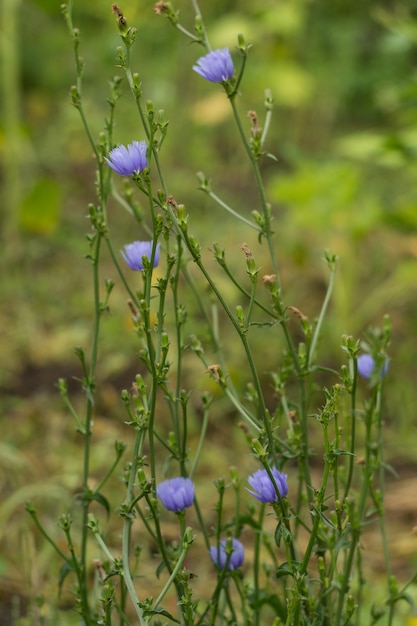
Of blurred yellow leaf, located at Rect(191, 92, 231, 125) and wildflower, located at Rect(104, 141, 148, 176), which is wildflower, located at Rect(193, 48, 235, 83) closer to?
wildflower, located at Rect(104, 141, 148, 176)

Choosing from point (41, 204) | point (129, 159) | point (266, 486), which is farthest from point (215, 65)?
point (41, 204)

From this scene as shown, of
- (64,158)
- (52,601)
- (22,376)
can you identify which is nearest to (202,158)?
(64,158)

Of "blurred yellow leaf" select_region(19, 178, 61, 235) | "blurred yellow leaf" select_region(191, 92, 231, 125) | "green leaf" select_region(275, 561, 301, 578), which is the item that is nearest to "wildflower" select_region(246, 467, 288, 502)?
"green leaf" select_region(275, 561, 301, 578)

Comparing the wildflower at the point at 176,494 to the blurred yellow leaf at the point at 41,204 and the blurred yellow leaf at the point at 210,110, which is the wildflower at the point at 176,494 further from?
the blurred yellow leaf at the point at 210,110

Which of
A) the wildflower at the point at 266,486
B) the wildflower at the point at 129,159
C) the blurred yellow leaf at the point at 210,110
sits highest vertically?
the blurred yellow leaf at the point at 210,110

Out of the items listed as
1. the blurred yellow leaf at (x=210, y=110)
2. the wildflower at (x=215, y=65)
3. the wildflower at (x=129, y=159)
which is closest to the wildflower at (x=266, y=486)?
the wildflower at (x=129, y=159)

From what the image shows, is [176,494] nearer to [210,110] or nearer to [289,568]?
[289,568]
